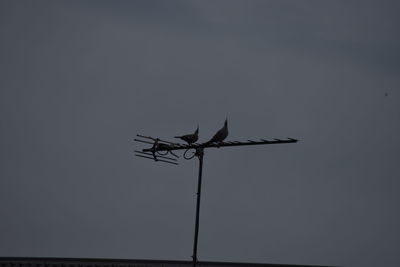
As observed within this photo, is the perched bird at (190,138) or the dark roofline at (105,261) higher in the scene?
the perched bird at (190,138)

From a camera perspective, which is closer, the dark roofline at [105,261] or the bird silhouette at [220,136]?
the bird silhouette at [220,136]

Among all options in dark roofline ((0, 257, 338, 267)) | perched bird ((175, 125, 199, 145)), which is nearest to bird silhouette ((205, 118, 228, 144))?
perched bird ((175, 125, 199, 145))

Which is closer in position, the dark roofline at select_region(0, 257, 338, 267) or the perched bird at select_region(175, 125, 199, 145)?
the perched bird at select_region(175, 125, 199, 145)

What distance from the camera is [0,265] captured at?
37.1 metres

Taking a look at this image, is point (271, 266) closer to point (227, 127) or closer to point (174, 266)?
point (174, 266)

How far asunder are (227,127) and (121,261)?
2473 cm

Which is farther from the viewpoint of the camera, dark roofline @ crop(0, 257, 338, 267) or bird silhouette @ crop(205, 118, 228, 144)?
dark roofline @ crop(0, 257, 338, 267)

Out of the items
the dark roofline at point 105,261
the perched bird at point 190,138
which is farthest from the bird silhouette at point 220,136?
the dark roofline at point 105,261

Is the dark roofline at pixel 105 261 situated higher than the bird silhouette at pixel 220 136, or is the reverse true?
the bird silhouette at pixel 220 136

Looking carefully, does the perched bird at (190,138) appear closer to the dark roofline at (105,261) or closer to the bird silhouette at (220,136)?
the bird silhouette at (220,136)

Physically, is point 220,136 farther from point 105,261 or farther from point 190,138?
point 105,261

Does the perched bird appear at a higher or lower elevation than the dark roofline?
higher

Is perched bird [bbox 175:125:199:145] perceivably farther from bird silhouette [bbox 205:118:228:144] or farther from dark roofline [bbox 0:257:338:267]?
dark roofline [bbox 0:257:338:267]

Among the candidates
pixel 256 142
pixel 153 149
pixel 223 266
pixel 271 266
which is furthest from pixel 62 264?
pixel 256 142
